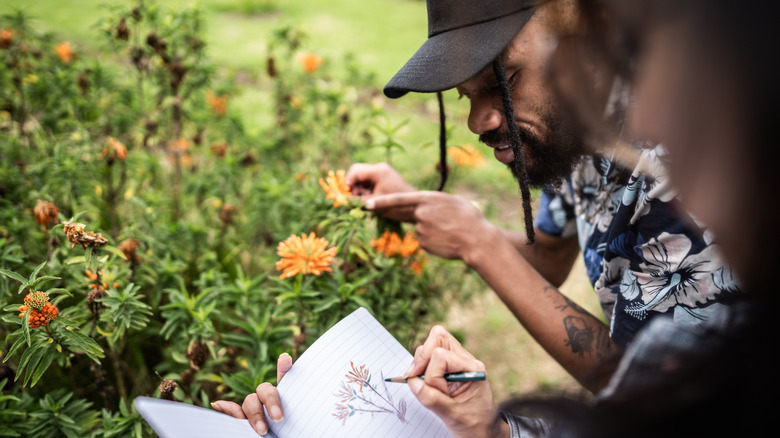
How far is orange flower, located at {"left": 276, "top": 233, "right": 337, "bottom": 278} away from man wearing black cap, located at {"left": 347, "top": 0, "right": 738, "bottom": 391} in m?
0.24

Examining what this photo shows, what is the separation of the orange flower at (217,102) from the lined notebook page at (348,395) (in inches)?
63.0

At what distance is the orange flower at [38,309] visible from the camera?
910mm

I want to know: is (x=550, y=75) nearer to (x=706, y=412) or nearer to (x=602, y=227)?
(x=602, y=227)

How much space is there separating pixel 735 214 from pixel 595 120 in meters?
0.48

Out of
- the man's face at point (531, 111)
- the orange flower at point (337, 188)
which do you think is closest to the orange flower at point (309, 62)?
the orange flower at point (337, 188)

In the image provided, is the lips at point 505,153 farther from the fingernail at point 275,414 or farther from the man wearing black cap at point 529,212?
the fingernail at point 275,414

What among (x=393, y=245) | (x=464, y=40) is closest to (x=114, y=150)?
(x=393, y=245)

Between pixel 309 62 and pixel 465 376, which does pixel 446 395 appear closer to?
pixel 465 376

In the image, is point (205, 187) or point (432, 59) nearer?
point (432, 59)

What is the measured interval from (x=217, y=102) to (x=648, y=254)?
1.90 metres

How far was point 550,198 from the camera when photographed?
1541mm

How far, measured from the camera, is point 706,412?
1.75 ft

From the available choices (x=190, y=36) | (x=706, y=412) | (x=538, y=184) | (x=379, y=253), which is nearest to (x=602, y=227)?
(x=538, y=184)

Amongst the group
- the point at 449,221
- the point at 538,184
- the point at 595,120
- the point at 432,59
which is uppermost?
the point at 432,59
